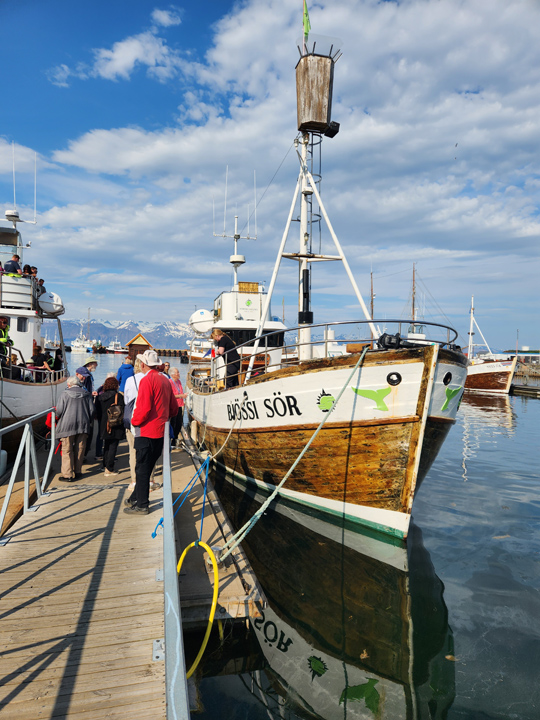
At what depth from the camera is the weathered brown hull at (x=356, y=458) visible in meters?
6.64

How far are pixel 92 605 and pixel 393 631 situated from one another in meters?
3.30

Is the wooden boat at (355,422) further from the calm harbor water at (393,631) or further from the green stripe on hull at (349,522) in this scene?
the calm harbor water at (393,631)

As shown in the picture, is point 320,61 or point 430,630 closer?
point 430,630

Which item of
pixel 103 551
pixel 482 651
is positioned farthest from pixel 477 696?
pixel 103 551

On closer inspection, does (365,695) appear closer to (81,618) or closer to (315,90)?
(81,618)

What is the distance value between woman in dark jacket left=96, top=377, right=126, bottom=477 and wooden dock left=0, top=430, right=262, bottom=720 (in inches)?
56.7

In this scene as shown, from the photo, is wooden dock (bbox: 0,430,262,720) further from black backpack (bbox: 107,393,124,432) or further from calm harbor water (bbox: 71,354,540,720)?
black backpack (bbox: 107,393,124,432)

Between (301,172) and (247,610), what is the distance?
8636mm

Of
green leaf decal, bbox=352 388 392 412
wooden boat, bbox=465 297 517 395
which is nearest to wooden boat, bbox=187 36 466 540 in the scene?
green leaf decal, bbox=352 388 392 412

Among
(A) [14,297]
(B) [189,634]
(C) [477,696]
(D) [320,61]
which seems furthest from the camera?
(A) [14,297]

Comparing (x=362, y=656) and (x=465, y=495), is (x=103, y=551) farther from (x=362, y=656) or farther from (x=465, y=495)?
(x=465, y=495)

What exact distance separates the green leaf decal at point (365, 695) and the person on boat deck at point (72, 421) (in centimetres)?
542

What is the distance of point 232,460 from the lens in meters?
10.0

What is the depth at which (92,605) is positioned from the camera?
12.5 feet
